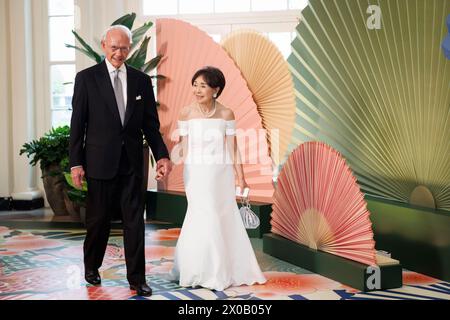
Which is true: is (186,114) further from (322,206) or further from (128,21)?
(128,21)

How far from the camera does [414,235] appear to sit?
404 centimetres

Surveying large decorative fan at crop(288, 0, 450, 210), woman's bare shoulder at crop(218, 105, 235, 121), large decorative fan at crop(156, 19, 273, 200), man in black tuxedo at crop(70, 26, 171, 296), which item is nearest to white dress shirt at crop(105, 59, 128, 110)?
man in black tuxedo at crop(70, 26, 171, 296)

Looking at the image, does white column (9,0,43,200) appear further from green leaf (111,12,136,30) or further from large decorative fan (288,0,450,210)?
large decorative fan (288,0,450,210)

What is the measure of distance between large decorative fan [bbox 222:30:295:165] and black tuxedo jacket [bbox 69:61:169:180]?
1.96 meters

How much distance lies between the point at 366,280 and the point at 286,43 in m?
3.56

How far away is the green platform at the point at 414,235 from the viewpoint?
383 centimetres

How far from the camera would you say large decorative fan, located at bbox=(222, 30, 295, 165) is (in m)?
5.27

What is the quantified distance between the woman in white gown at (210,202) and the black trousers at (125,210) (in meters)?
0.34

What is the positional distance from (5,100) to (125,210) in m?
3.97

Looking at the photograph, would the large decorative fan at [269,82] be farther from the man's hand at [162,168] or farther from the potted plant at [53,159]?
the man's hand at [162,168]

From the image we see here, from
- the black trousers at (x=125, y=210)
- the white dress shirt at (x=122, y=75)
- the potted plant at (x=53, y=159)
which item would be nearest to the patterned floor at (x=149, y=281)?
the black trousers at (x=125, y=210)

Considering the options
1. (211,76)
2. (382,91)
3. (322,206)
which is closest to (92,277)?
(211,76)

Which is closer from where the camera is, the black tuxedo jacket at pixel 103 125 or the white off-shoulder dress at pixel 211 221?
the black tuxedo jacket at pixel 103 125

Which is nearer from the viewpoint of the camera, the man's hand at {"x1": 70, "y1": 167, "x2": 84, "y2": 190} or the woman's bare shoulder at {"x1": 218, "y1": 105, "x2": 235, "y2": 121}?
the man's hand at {"x1": 70, "y1": 167, "x2": 84, "y2": 190}
